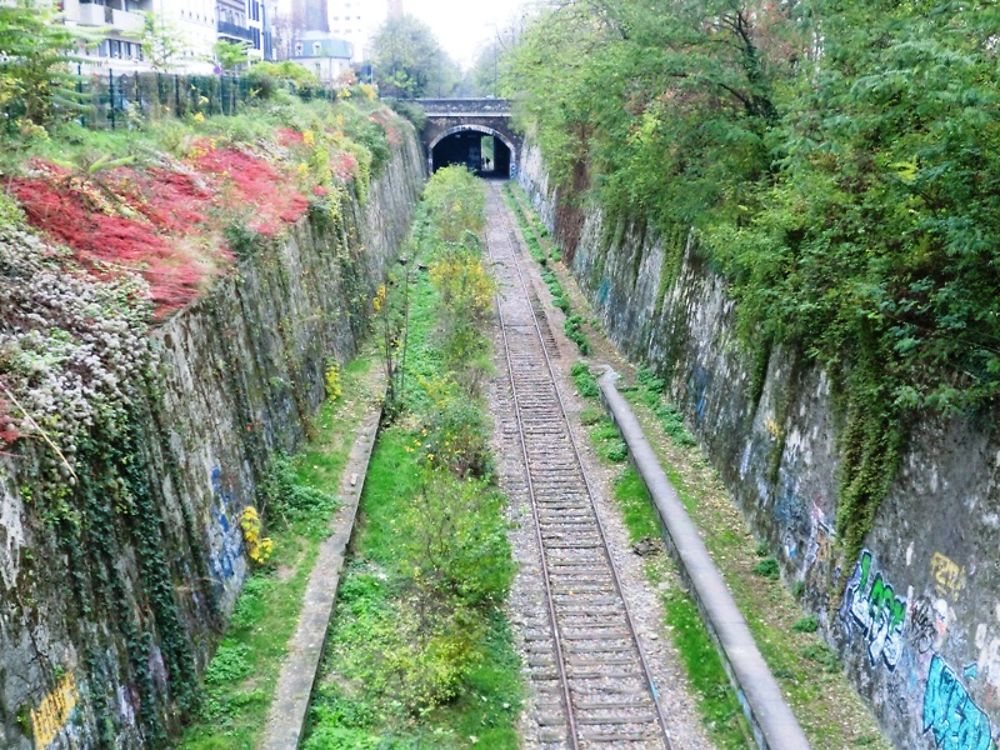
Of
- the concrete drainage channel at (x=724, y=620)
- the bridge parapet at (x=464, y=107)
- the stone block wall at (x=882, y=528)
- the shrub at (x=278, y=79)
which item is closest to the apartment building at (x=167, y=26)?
the shrub at (x=278, y=79)

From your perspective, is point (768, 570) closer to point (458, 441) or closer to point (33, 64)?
point (458, 441)

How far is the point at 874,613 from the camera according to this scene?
11.7m

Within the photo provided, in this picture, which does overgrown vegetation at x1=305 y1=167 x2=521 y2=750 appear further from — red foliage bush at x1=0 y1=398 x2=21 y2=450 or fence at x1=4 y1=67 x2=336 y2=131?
fence at x1=4 y1=67 x2=336 y2=131

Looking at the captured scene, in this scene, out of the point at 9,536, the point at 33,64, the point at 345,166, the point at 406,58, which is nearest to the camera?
the point at 9,536

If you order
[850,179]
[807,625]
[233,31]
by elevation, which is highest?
[233,31]

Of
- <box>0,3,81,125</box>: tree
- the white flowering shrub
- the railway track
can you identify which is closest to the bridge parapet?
the railway track

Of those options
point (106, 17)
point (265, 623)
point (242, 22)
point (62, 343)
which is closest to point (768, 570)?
point (265, 623)

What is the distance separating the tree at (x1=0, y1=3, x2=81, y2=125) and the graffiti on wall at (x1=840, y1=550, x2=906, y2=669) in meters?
14.8

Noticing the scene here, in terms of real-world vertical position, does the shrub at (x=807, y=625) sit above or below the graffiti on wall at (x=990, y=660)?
below

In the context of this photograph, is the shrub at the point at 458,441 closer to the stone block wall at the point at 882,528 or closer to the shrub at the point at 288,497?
the shrub at the point at 288,497

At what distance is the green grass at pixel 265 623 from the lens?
35.1 ft

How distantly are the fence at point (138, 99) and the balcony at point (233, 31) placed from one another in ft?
117

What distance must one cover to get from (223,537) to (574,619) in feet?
18.0

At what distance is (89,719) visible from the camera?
8.50 m
